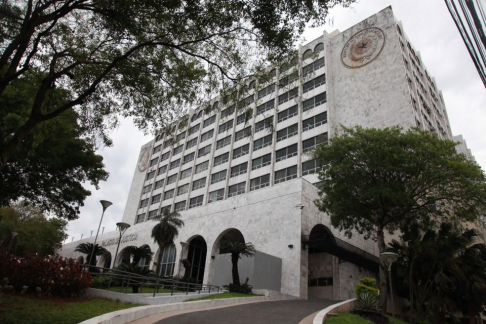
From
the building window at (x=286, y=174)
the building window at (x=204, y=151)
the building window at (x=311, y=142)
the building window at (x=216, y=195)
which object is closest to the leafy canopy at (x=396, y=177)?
the building window at (x=311, y=142)

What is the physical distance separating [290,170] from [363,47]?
17.1m

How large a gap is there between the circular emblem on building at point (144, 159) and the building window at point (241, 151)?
24.1m

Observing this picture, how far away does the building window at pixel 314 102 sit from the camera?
120ft

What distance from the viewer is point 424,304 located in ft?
59.3

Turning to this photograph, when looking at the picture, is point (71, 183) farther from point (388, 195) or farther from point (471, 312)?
point (471, 312)

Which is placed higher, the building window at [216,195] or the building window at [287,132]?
the building window at [287,132]

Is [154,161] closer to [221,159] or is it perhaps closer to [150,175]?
[150,175]

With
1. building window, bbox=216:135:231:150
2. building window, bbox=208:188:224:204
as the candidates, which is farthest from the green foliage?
building window, bbox=216:135:231:150

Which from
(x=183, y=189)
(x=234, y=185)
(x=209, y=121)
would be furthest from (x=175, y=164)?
(x=234, y=185)

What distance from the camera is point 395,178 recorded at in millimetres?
18781

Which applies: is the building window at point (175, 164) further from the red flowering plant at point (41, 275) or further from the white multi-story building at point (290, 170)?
the red flowering plant at point (41, 275)

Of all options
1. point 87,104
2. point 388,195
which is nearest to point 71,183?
point 87,104

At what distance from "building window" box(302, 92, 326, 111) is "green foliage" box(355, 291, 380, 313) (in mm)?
24760

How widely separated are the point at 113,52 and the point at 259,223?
1875 cm
